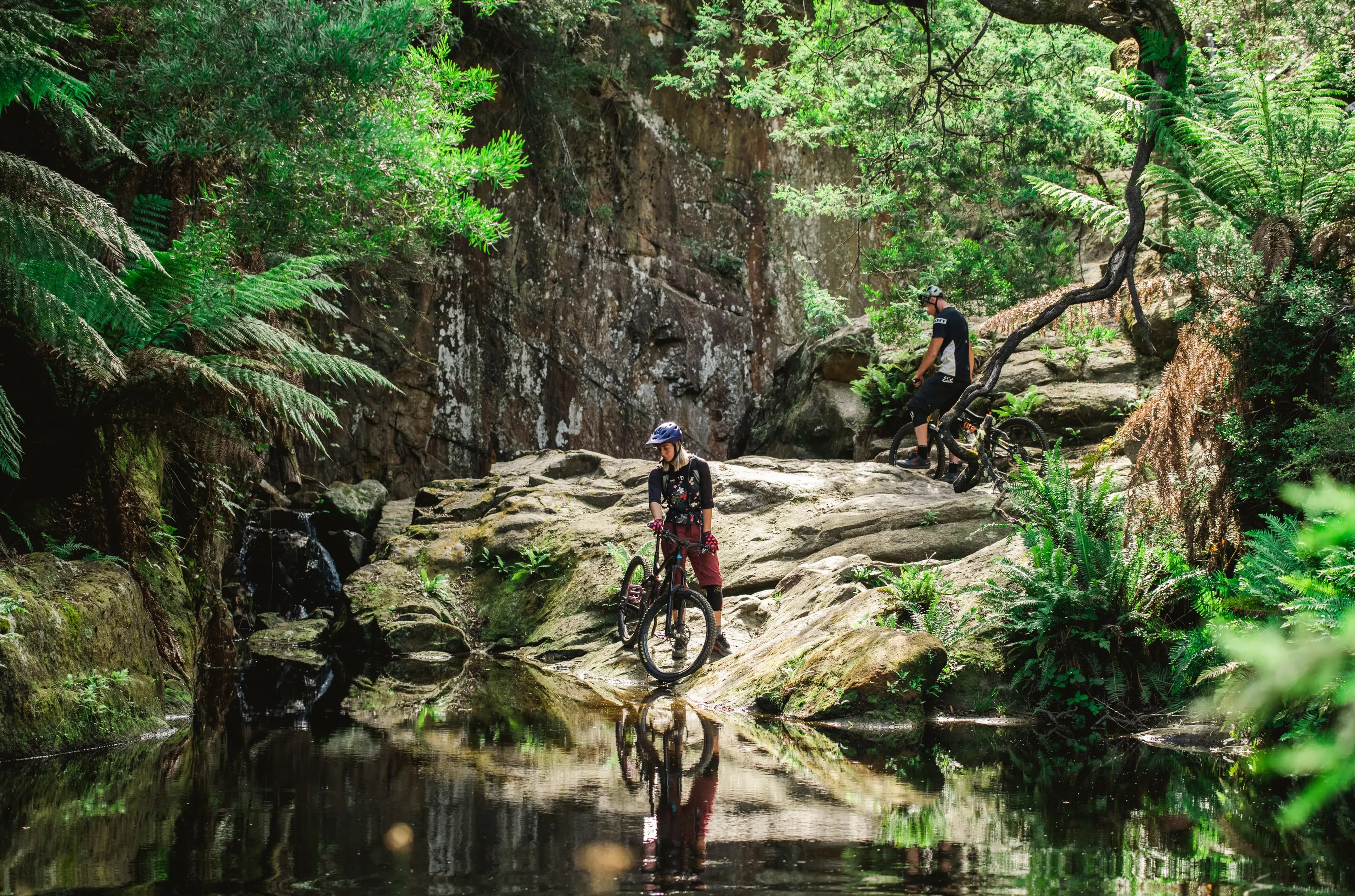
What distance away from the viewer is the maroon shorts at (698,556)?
380 inches

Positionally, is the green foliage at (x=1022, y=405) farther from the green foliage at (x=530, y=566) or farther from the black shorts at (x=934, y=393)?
the green foliage at (x=530, y=566)

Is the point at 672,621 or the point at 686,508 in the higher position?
the point at 686,508

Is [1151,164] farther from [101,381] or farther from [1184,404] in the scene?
[101,381]

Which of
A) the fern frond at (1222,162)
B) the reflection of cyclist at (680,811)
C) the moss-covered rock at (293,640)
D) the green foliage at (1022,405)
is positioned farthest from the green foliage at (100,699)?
the green foliage at (1022,405)

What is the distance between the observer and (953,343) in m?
12.4

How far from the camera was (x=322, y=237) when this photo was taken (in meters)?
10.7

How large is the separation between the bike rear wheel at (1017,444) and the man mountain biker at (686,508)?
4.36 meters

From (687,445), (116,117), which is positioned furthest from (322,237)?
(687,445)

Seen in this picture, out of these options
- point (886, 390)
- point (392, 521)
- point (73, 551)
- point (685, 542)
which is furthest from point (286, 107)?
point (886, 390)

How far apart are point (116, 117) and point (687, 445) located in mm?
16961

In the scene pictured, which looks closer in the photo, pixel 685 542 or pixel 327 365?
pixel 327 365

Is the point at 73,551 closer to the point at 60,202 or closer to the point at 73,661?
the point at 73,661

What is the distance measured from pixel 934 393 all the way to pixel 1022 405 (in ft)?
10.6

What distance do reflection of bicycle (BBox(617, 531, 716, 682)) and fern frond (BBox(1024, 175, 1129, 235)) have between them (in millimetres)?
4109
